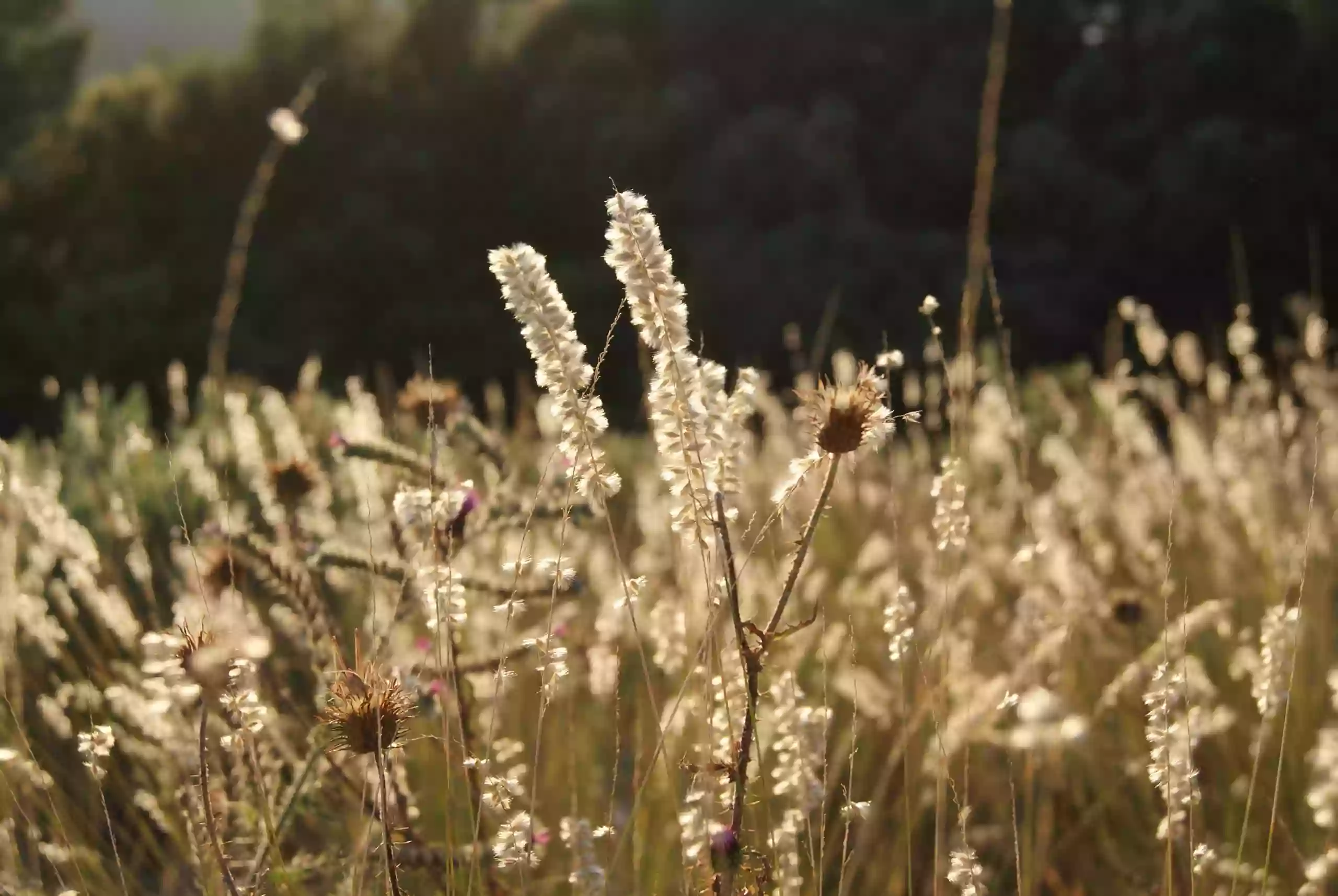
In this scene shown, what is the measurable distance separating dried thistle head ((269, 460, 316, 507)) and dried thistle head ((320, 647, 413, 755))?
819mm

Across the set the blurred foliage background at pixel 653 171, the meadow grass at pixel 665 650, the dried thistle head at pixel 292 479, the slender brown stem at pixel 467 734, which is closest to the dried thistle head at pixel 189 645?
the meadow grass at pixel 665 650

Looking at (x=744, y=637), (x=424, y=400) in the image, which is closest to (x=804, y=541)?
(x=744, y=637)

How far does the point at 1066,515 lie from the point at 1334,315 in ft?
45.7

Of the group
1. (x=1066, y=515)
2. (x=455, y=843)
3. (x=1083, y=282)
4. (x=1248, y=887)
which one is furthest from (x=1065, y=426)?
(x=1083, y=282)

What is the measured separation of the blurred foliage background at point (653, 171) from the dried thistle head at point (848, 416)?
49.3 feet

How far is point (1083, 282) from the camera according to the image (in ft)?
55.9

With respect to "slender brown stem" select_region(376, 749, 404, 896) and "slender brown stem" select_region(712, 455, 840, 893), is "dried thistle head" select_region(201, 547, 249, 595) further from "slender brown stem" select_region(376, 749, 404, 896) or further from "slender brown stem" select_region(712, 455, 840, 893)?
"slender brown stem" select_region(712, 455, 840, 893)

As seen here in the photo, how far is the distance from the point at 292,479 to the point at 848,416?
110 centimetres

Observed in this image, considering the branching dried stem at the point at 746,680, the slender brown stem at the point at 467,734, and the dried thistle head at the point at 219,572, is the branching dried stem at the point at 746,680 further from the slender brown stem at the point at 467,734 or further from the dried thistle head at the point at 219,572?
the dried thistle head at the point at 219,572

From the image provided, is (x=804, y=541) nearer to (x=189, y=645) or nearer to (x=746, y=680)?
(x=746, y=680)

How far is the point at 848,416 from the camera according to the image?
3.17 feet

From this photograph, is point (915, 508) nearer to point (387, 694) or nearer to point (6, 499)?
point (6, 499)

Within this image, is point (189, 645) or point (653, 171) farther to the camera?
point (653, 171)

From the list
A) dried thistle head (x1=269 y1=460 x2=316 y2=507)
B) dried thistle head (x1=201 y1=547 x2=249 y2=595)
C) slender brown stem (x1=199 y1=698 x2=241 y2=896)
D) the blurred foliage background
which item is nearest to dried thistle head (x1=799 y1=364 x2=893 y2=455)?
slender brown stem (x1=199 y1=698 x2=241 y2=896)
